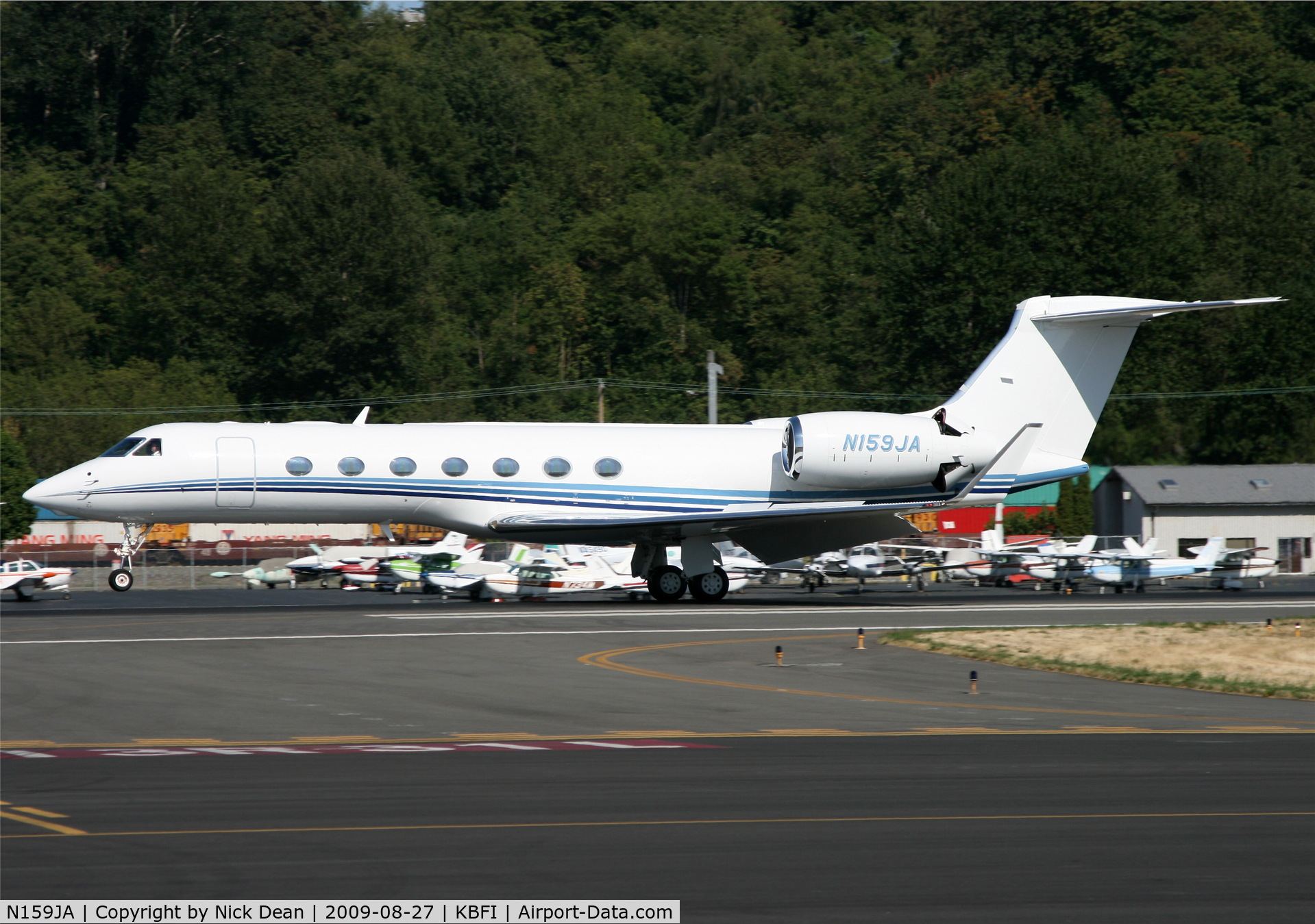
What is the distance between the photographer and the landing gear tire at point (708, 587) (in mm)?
30547

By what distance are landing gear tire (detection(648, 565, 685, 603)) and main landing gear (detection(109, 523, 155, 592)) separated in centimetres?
1018

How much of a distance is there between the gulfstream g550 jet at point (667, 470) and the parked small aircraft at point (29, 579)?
9839mm

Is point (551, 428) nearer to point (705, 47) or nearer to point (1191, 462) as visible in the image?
point (1191, 462)

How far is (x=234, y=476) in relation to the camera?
2794 centimetres

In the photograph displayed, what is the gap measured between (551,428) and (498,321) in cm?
5299

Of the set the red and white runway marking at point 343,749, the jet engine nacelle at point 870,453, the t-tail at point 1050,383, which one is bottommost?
the red and white runway marking at point 343,749

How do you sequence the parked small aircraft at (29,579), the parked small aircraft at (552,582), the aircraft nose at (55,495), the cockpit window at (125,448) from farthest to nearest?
the parked small aircraft at (29,579) < the parked small aircraft at (552,582) < the cockpit window at (125,448) < the aircraft nose at (55,495)

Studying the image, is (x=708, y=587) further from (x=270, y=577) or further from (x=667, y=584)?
(x=270, y=577)

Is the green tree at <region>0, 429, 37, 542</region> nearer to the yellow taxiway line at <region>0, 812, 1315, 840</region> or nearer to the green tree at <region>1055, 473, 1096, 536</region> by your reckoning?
the green tree at <region>1055, 473, 1096, 536</region>

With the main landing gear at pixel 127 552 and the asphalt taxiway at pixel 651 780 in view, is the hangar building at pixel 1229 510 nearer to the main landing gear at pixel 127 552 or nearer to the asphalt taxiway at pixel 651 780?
the asphalt taxiway at pixel 651 780

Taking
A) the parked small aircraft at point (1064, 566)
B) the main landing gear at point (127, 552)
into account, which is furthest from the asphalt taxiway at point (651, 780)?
the parked small aircraft at point (1064, 566)

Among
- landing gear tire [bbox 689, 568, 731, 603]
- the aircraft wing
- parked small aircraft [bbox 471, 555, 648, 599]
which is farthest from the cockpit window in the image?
landing gear tire [bbox 689, 568, 731, 603]

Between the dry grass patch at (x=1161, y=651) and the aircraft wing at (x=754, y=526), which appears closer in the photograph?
the dry grass patch at (x=1161, y=651)

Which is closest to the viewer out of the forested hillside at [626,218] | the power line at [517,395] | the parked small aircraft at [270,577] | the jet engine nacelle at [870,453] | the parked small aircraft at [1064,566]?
the jet engine nacelle at [870,453]
